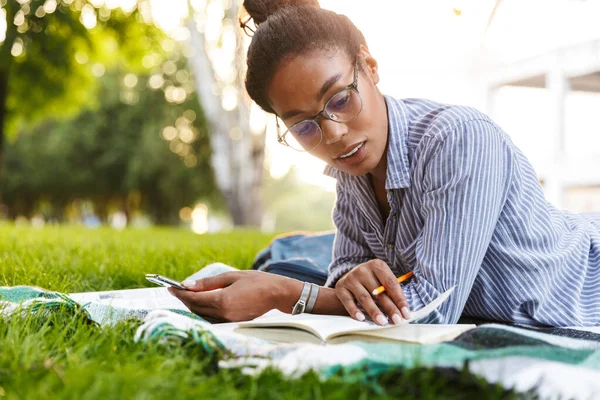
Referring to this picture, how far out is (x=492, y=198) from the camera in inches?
79.0

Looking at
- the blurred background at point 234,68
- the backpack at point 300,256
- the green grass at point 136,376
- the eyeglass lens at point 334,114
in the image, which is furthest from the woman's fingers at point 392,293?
the blurred background at point 234,68

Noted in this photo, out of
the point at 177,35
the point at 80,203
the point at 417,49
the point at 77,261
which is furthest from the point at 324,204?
the point at 77,261

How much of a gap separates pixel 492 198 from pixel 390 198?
44 cm

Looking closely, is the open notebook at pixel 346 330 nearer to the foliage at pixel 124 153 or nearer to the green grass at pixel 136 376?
the green grass at pixel 136 376

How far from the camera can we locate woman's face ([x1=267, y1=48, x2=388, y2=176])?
2.15 m

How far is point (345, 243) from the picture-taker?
2840 mm

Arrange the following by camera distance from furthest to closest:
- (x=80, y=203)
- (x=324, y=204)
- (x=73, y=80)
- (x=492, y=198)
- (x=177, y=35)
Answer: (x=324, y=204)
(x=80, y=203)
(x=177, y=35)
(x=73, y=80)
(x=492, y=198)

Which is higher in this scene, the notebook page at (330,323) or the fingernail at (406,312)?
the fingernail at (406,312)

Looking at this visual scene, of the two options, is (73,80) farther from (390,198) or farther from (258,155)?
(390,198)

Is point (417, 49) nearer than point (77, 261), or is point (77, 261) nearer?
point (77, 261)

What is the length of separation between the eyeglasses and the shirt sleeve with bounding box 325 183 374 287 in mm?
558

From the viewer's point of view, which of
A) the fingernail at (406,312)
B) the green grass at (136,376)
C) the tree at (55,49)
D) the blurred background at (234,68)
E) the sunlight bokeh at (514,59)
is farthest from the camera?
the sunlight bokeh at (514,59)

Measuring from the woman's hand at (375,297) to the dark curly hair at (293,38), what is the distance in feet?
2.60

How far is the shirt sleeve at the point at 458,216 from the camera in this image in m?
1.94
